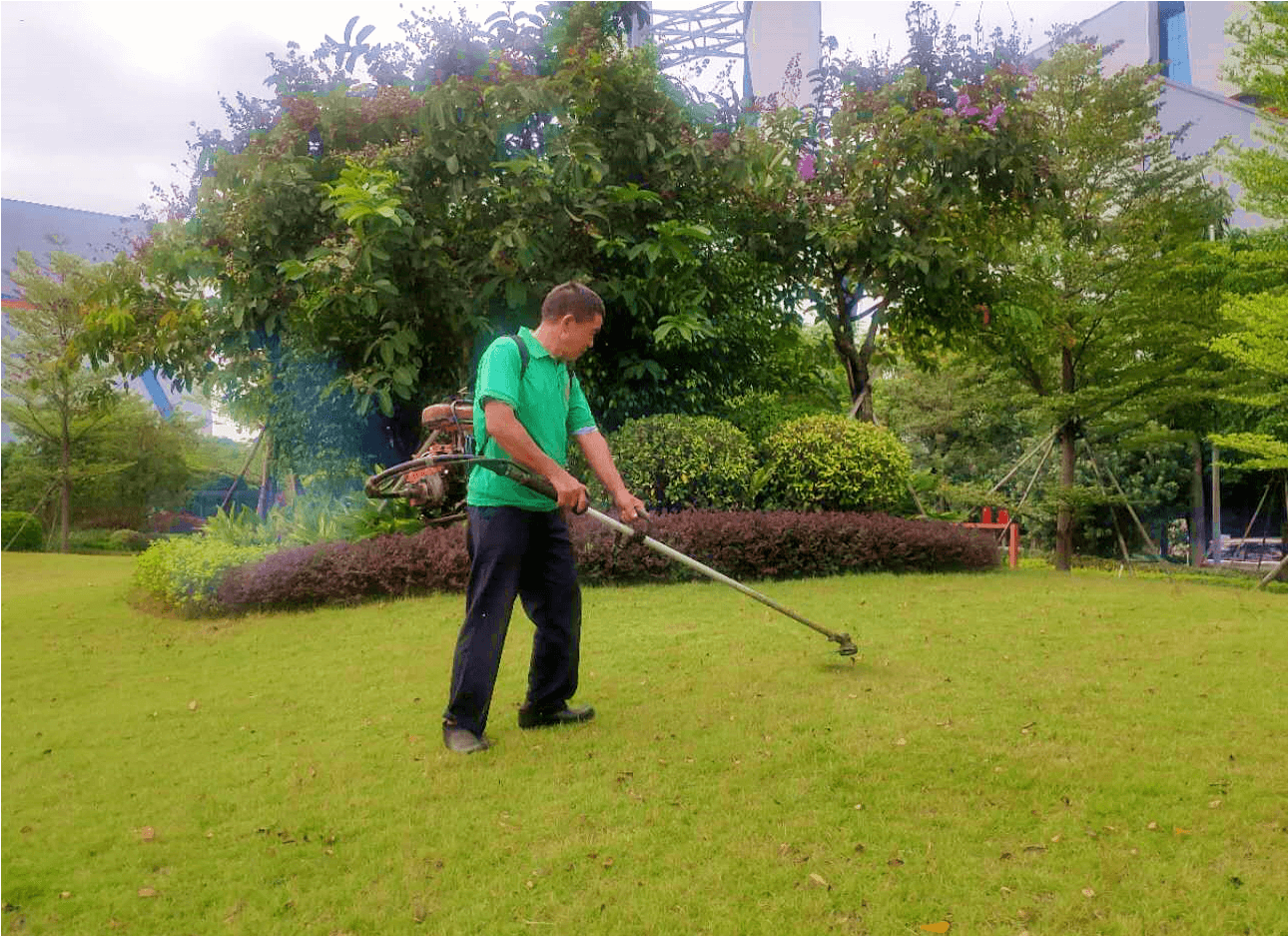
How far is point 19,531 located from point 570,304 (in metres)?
2.16

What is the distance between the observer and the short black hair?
273 centimetres

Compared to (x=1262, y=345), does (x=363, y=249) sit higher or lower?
lower

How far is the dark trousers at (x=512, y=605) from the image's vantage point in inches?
118

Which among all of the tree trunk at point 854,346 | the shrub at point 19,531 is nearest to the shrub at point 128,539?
the shrub at point 19,531

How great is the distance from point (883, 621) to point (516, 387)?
315cm

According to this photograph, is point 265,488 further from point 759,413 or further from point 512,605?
point 759,413

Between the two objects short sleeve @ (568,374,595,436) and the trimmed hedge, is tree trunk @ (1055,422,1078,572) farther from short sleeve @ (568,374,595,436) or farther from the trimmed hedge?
short sleeve @ (568,374,595,436)

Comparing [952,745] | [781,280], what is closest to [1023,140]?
[781,280]

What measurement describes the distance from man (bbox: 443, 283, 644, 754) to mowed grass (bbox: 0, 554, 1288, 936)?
0.16 meters

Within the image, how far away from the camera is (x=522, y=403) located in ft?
9.37

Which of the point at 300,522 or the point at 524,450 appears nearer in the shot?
the point at 300,522

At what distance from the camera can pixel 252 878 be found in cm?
166

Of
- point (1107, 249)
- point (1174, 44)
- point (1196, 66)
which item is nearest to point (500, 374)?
point (1107, 249)

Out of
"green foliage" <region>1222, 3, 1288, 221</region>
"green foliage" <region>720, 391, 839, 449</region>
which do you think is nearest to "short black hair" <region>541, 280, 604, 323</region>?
"green foliage" <region>720, 391, 839, 449</region>
